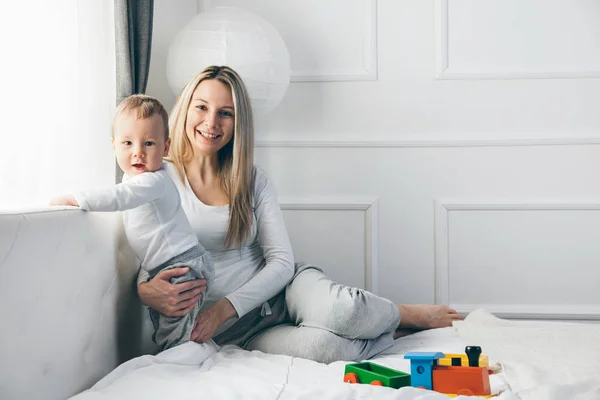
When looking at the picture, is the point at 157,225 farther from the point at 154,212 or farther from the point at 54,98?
the point at 54,98

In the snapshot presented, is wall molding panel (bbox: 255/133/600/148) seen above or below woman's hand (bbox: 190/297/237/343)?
above

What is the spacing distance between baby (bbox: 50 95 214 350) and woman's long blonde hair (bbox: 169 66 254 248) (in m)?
0.29

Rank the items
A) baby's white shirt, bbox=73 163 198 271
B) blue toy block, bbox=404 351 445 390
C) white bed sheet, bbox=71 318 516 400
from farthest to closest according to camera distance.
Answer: baby's white shirt, bbox=73 163 198 271
blue toy block, bbox=404 351 445 390
white bed sheet, bbox=71 318 516 400

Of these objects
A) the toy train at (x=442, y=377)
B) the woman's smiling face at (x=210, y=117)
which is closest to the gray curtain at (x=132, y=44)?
the woman's smiling face at (x=210, y=117)

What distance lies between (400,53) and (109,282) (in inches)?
60.8

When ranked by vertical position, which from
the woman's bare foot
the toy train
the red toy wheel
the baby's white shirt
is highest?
the baby's white shirt

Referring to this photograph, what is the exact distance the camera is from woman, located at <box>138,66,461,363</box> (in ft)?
5.88

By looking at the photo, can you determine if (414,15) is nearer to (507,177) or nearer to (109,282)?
(507,177)

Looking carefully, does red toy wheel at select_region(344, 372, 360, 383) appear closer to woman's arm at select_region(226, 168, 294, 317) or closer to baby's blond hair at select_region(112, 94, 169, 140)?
woman's arm at select_region(226, 168, 294, 317)

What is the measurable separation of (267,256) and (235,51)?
0.70m

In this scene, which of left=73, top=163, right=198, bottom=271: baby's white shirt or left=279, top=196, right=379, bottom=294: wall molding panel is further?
left=279, top=196, right=379, bottom=294: wall molding panel

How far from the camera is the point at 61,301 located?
1311 millimetres

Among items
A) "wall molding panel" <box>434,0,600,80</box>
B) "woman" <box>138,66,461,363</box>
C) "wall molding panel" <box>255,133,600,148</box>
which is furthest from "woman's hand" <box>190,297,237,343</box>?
"wall molding panel" <box>434,0,600,80</box>

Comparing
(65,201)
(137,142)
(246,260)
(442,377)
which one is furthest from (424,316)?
(65,201)
